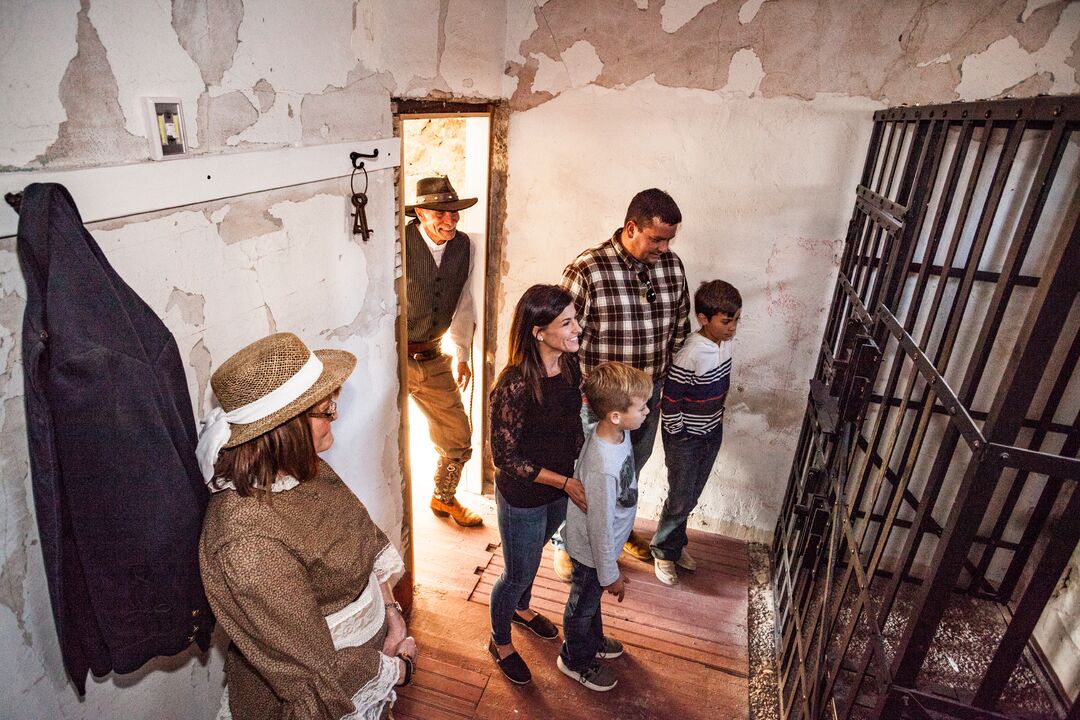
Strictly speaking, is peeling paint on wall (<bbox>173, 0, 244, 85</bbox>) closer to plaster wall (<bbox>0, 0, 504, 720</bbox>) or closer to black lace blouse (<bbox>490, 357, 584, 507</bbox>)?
plaster wall (<bbox>0, 0, 504, 720</bbox>)

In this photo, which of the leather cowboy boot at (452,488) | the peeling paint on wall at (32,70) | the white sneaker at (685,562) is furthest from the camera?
the leather cowboy boot at (452,488)

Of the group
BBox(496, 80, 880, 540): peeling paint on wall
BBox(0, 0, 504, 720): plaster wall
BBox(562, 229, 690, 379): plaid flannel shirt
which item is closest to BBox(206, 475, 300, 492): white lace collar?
BBox(0, 0, 504, 720): plaster wall

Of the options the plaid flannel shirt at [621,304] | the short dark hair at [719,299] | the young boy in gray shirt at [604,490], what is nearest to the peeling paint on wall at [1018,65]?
the short dark hair at [719,299]

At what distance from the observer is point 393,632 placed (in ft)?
6.04

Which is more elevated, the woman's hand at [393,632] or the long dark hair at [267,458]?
the long dark hair at [267,458]

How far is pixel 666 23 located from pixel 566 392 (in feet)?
6.61

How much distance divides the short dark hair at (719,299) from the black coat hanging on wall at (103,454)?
87.4 inches

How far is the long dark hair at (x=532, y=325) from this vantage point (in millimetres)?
2160

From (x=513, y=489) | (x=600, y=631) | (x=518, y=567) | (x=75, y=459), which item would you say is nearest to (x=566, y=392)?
(x=513, y=489)

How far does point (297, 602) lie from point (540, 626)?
1818mm

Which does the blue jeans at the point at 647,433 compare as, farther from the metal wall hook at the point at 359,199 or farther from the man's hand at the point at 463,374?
the metal wall hook at the point at 359,199

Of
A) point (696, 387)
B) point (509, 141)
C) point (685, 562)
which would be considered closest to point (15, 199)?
point (696, 387)

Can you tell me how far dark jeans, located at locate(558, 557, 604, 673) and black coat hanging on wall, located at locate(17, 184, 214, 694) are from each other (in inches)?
57.5

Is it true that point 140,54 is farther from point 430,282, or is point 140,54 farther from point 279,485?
point 430,282
